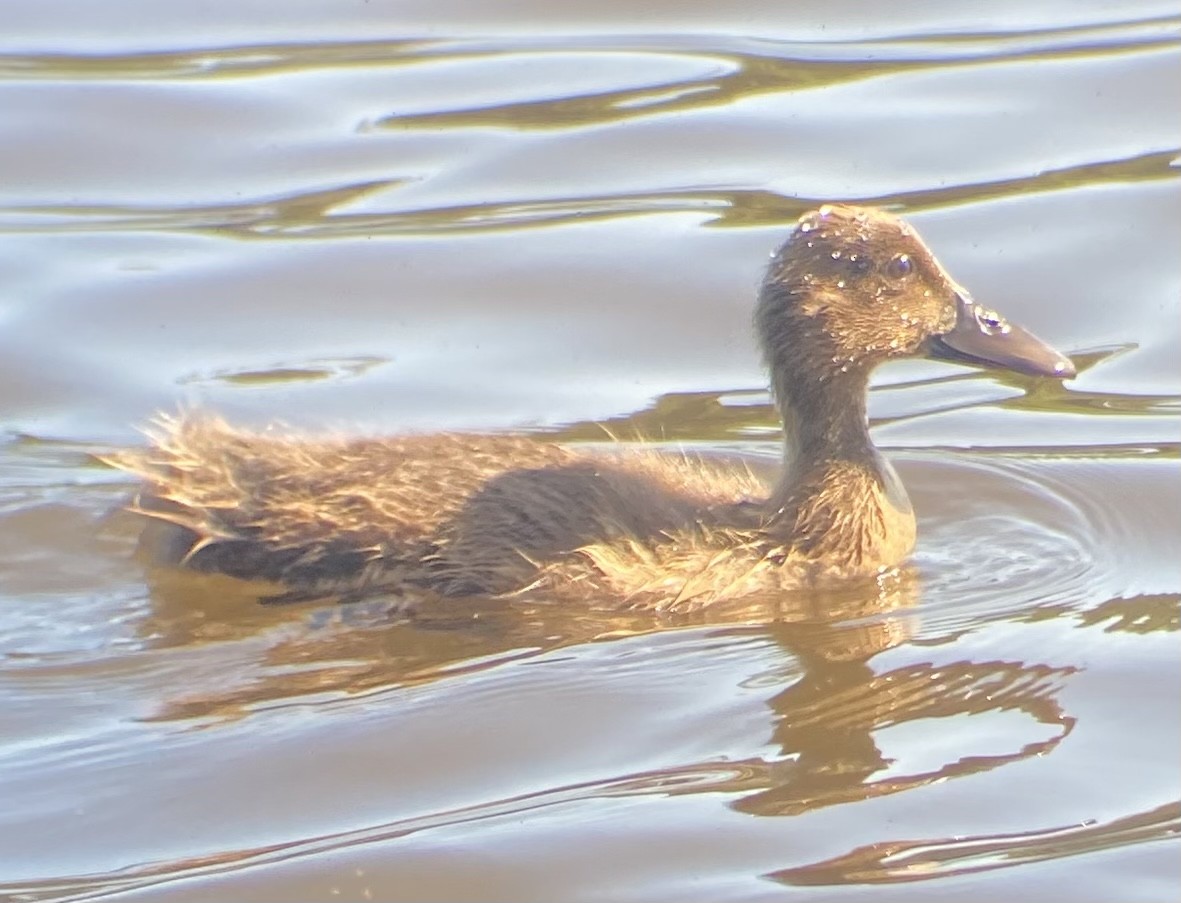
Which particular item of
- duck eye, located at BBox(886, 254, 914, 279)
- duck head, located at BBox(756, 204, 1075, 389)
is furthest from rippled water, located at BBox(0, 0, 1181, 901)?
duck eye, located at BBox(886, 254, 914, 279)

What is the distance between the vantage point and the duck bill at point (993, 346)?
7.20 metres

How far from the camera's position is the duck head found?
7.15 metres

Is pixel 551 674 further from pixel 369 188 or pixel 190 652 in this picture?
pixel 369 188

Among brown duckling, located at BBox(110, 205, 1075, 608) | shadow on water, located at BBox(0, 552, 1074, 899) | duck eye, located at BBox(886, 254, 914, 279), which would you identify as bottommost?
shadow on water, located at BBox(0, 552, 1074, 899)

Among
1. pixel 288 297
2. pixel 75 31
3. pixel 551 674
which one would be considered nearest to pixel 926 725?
pixel 551 674

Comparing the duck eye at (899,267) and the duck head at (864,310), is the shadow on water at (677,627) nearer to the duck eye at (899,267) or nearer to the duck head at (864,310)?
the duck head at (864,310)

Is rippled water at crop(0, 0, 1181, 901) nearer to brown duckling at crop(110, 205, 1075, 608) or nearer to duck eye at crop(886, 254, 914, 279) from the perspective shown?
brown duckling at crop(110, 205, 1075, 608)

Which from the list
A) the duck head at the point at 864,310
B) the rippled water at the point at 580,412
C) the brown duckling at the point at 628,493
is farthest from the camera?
the duck head at the point at 864,310

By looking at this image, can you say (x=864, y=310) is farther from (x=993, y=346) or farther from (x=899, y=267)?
(x=993, y=346)

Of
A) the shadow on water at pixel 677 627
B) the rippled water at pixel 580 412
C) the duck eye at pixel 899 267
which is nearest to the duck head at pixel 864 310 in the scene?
the duck eye at pixel 899 267

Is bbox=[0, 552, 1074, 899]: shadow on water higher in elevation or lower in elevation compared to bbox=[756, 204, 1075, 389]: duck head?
lower

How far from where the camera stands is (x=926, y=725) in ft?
18.9

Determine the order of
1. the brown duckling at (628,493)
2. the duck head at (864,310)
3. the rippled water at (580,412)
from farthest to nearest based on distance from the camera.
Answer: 1. the duck head at (864,310)
2. the brown duckling at (628,493)
3. the rippled water at (580,412)

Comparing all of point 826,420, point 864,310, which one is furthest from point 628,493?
point 864,310
